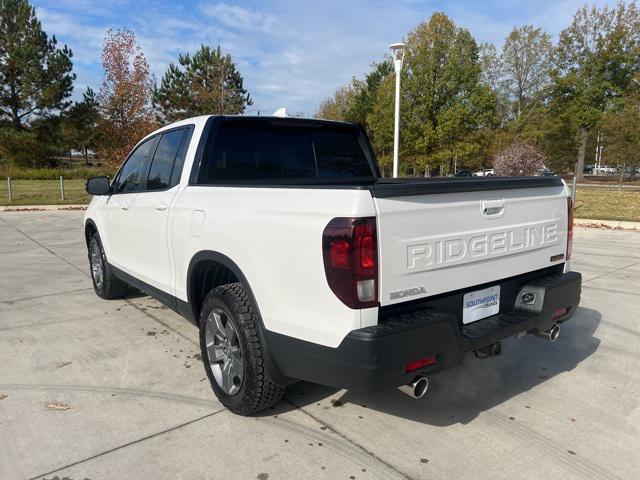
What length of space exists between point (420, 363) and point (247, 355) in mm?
967

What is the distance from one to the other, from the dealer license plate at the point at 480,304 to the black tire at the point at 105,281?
3942 mm

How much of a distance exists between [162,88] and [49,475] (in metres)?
41.7

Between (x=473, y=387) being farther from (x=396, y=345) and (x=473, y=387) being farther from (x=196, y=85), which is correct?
(x=196, y=85)

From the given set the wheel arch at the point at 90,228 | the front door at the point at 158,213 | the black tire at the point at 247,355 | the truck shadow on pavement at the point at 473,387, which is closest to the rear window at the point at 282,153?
the front door at the point at 158,213

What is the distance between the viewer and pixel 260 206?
8.68ft

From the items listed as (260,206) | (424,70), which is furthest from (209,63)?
(260,206)

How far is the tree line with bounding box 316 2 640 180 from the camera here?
27.9 m

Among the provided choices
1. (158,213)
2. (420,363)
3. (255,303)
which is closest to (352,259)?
(420,363)

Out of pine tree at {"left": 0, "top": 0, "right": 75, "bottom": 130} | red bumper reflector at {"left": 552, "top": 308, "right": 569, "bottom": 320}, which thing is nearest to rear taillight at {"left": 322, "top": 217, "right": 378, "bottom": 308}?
red bumper reflector at {"left": 552, "top": 308, "right": 569, "bottom": 320}

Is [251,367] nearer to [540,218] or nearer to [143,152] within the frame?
[540,218]

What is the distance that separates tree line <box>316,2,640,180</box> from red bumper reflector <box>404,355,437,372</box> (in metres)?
27.0

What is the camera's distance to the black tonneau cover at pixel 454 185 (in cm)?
224

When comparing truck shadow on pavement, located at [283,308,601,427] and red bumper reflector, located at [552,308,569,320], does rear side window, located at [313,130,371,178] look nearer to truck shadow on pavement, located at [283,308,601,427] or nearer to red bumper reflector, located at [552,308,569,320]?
truck shadow on pavement, located at [283,308,601,427]

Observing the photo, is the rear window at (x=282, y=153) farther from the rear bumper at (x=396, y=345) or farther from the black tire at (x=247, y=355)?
the rear bumper at (x=396, y=345)
